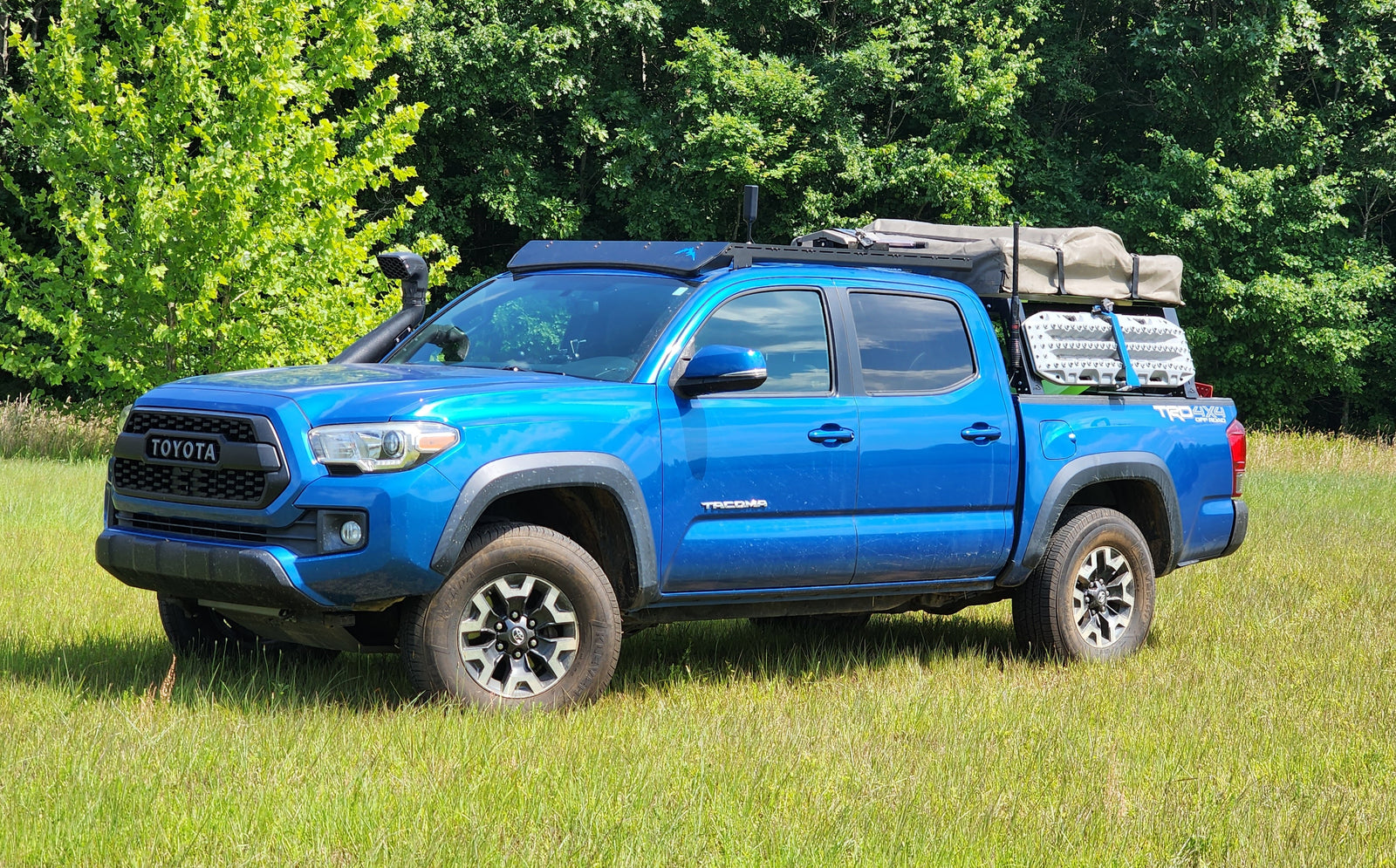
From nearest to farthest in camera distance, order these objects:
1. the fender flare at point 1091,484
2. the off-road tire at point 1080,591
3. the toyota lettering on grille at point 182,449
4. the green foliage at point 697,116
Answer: the toyota lettering on grille at point 182,449 → the fender flare at point 1091,484 → the off-road tire at point 1080,591 → the green foliage at point 697,116

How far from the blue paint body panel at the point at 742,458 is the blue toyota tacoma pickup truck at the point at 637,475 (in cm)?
1

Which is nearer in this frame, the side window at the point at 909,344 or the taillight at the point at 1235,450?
the side window at the point at 909,344

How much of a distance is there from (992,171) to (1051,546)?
26.6 m

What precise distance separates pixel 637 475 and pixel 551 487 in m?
0.37

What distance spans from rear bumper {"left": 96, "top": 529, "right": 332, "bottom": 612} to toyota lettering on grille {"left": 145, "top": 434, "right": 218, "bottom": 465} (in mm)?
319

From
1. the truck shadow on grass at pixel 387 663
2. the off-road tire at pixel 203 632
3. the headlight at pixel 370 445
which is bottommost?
the truck shadow on grass at pixel 387 663

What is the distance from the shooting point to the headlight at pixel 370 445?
5477mm

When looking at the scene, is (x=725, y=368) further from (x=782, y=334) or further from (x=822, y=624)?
(x=822, y=624)

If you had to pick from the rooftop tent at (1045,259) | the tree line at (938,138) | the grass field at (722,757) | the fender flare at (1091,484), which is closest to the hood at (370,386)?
the grass field at (722,757)

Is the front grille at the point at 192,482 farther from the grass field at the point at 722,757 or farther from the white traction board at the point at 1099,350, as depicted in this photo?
the white traction board at the point at 1099,350

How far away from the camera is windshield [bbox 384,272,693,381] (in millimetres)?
6430

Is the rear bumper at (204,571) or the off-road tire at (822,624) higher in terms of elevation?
the rear bumper at (204,571)

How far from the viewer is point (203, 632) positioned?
6715 mm

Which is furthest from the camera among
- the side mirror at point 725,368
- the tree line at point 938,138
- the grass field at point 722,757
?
the tree line at point 938,138
